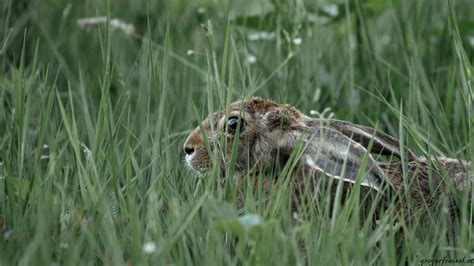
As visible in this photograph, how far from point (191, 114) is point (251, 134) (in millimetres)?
602

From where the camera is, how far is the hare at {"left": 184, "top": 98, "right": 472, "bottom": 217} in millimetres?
3814

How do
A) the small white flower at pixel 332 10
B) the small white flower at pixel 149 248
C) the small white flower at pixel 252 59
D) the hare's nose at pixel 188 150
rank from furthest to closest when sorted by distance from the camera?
the small white flower at pixel 332 10
the small white flower at pixel 252 59
the hare's nose at pixel 188 150
the small white flower at pixel 149 248

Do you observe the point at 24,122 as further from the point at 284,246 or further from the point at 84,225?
the point at 284,246

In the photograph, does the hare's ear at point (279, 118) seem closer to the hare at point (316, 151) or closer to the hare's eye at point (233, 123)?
the hare at point (316, 151)

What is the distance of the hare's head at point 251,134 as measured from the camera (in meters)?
4.24

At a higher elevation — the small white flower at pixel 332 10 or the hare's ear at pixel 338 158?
the small white flower at pixel 332 10

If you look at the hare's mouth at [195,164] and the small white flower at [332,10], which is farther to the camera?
the small white flower at [332,10]

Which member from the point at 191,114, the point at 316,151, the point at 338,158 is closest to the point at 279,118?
the point at 316,151

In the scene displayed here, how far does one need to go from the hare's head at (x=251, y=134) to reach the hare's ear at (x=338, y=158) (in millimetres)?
246

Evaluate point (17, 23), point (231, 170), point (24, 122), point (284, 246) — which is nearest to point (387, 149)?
point (231, 170)

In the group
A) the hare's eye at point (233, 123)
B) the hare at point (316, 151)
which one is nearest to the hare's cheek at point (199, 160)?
the hare at point (316, 151)

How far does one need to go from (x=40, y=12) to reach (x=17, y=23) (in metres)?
0.41

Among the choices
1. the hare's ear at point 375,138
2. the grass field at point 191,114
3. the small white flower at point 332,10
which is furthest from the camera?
the small white flower at point 332,10

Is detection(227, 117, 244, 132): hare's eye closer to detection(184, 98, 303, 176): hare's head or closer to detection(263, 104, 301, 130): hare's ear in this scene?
detection(184, 98, 303, 176): hare's head
